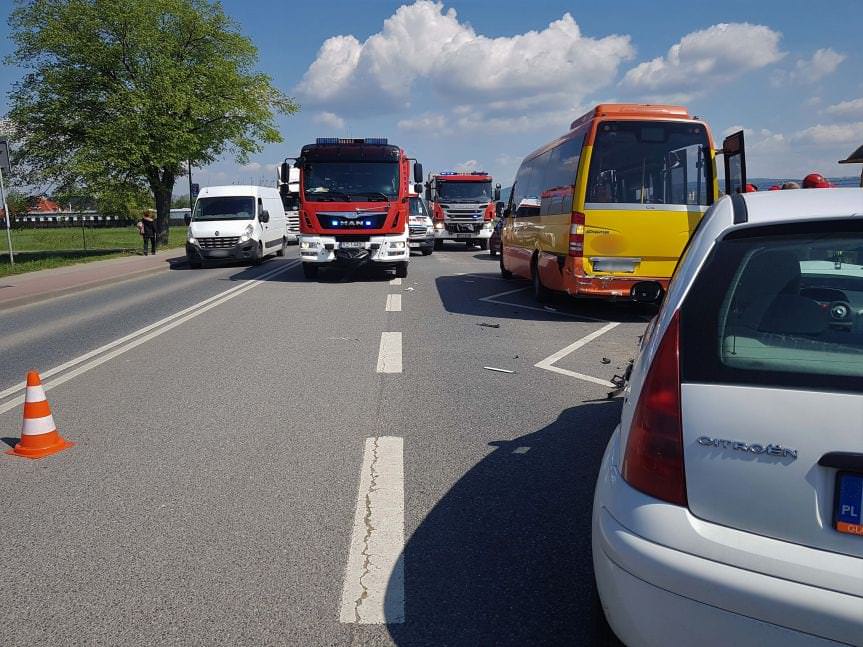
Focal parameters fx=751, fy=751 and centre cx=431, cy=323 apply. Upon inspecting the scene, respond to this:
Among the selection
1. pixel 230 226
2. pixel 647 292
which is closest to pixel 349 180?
pixel 230 226

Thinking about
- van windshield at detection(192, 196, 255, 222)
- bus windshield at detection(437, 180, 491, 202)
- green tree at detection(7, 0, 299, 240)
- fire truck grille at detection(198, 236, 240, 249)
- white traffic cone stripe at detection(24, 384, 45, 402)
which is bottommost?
white traffic cone stripe at detection(24, 384, 45, 402)

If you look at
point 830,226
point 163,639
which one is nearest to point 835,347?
point 830,226

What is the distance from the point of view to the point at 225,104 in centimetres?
3316

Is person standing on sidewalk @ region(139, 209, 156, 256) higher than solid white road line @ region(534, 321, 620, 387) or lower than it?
higher

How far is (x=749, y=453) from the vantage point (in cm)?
207

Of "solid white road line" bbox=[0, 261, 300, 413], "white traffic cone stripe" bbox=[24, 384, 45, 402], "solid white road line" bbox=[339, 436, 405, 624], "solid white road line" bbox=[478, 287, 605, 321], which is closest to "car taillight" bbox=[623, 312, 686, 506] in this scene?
"solid white road line" bbox=[339, 436, 405, 624]

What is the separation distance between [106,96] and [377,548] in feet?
106

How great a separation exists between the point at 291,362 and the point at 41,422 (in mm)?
A: 3215

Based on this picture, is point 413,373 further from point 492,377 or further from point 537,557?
point 537,557

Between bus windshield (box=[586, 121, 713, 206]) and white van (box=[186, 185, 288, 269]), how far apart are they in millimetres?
14361

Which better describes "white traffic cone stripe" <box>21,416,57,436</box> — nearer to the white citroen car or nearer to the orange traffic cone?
the orange traffic cone

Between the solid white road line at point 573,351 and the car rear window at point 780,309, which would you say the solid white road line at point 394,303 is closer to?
the solid white road line at point 573,351

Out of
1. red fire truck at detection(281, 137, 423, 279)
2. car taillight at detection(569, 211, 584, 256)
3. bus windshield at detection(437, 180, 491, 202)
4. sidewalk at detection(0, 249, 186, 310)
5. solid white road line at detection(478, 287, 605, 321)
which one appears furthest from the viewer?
bus windshield at detection(437, 180, 491, 202)

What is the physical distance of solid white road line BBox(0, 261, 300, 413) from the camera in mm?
7176
